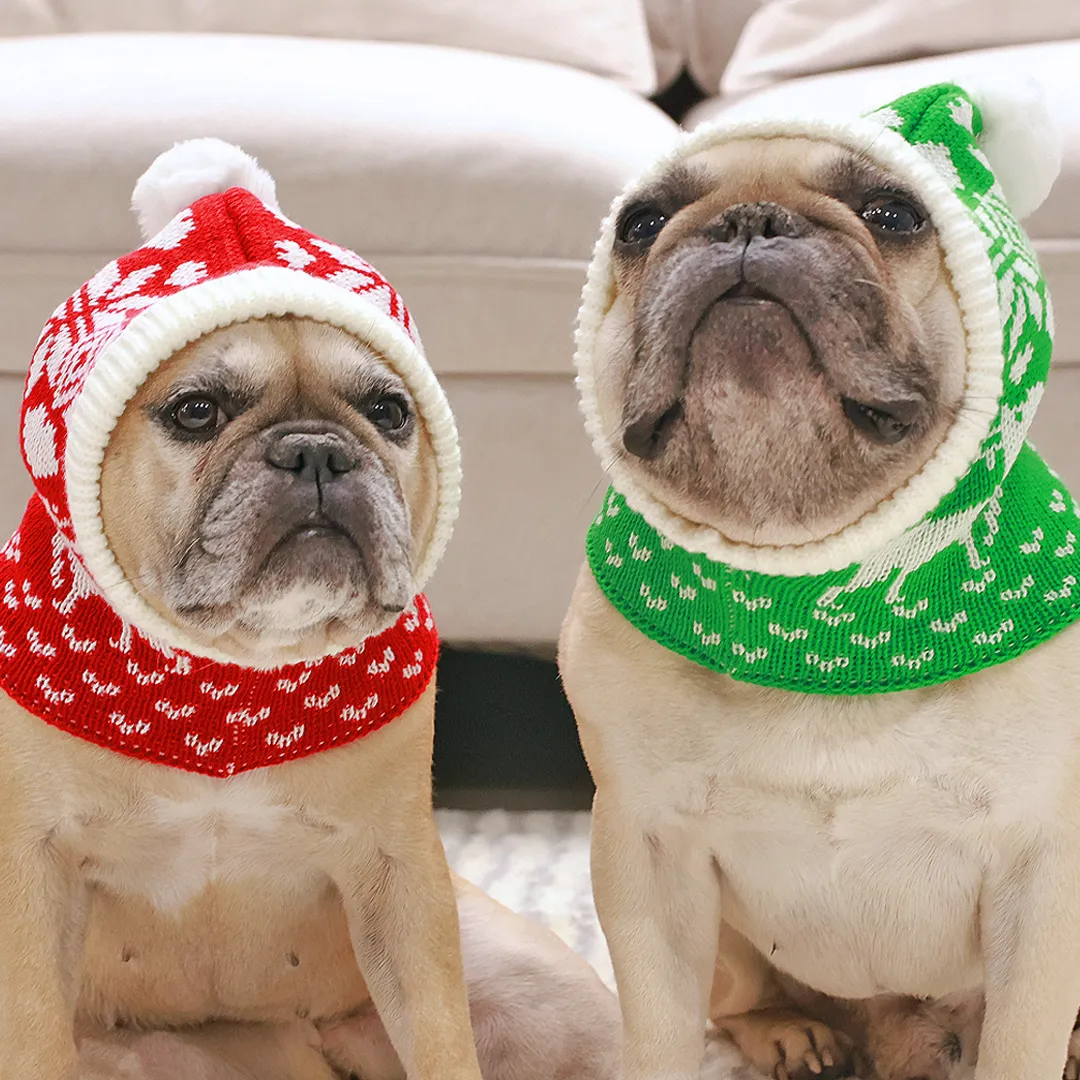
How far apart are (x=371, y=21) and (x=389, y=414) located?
3.50 ft

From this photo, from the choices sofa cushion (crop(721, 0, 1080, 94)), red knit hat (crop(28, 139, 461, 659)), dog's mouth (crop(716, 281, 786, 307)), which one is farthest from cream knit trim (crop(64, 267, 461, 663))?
sofa cushion (crop(721, 0, 1080, 94))

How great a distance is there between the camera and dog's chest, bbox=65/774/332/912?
97cm

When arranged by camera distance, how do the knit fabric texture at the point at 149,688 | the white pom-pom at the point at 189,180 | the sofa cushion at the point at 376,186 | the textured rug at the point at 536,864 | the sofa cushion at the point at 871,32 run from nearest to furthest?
the knit fabric texture at the point at 149,688 < the white pom-pom at the point at 189,180 < the textured rug at the point at 536,864 < the sofa cushion at the point at 376,186 < the sofa cushion at the point at 871,32

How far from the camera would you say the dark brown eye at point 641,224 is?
0.93m

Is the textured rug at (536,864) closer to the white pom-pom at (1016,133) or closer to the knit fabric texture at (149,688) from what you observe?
the knit fabric texture at (149,688)

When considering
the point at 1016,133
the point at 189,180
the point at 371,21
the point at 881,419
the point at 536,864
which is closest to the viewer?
the point at 881,419

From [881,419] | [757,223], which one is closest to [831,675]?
[881,419]

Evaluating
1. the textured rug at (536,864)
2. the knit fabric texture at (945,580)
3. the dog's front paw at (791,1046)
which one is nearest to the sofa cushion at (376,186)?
the textured rug at (536,864)

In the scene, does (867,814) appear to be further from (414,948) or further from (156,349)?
(156,349)

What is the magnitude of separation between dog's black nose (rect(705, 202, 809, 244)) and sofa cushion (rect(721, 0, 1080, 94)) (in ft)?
3.78

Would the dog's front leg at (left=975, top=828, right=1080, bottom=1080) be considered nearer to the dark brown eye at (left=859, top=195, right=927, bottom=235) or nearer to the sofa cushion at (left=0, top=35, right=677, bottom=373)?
the dark brown eye at (left=859, top=195, right=927, bottom=235)

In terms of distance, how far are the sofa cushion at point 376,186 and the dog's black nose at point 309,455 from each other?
58 centimetres

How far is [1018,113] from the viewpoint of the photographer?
947 mm

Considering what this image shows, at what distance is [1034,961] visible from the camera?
910 millimetres
